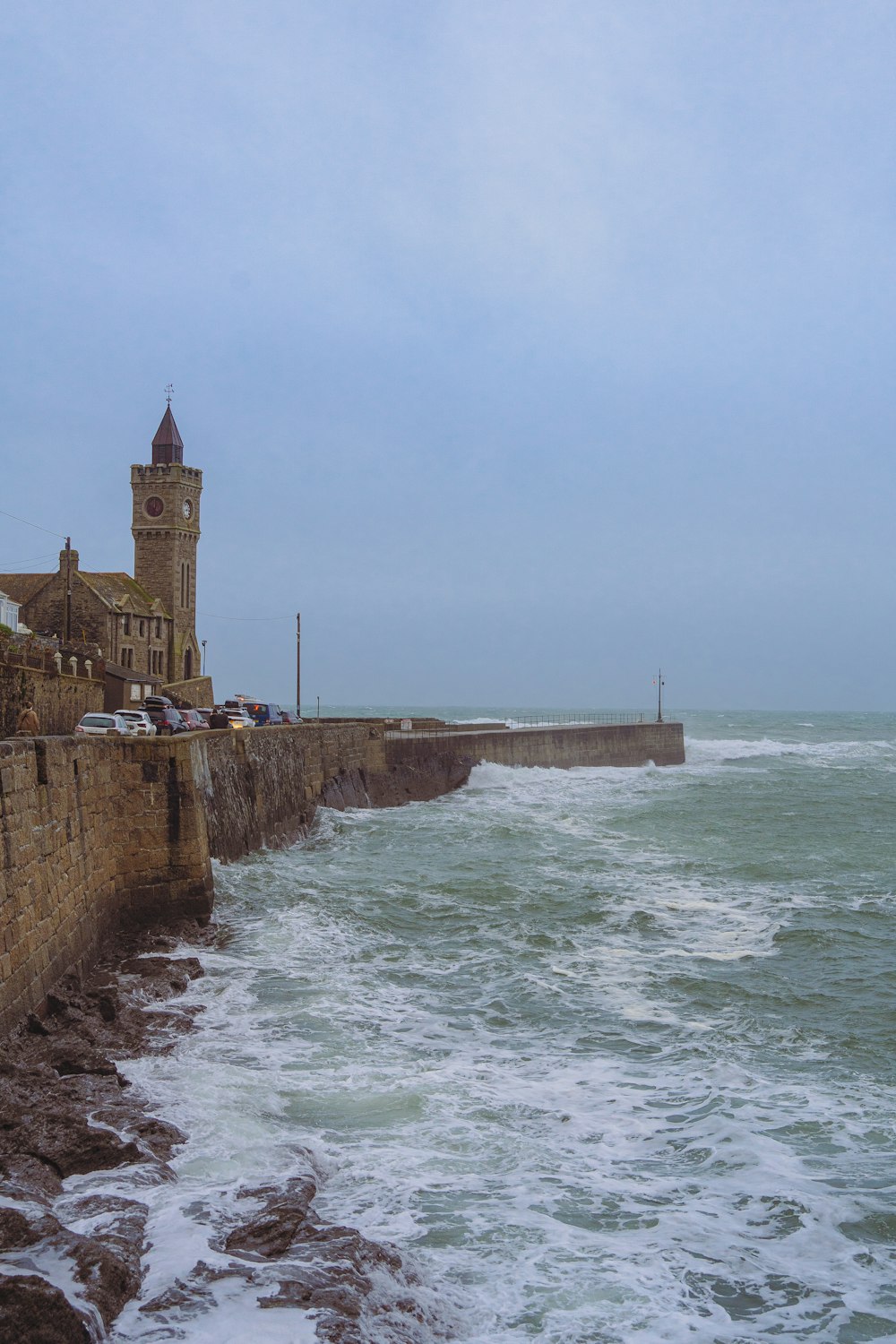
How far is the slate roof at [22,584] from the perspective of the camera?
57.2m

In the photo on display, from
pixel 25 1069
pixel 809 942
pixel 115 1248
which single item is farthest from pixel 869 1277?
pixel 809 942

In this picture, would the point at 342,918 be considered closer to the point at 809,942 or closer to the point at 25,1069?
the point at 809,942

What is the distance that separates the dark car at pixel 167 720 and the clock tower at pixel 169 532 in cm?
3132

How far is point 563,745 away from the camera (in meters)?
49.0

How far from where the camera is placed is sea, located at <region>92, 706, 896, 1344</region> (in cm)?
693

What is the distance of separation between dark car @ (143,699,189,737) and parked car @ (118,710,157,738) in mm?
216

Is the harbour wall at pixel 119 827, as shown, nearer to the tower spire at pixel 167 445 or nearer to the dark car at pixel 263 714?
the dark car at pixel 263 714

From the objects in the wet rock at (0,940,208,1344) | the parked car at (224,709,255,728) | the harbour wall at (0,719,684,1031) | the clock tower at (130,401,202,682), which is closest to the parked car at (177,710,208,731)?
the parked car at (224,709,255,728)

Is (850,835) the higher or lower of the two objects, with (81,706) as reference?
lower

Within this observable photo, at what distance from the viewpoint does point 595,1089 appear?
1045cm

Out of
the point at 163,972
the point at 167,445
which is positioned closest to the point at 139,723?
the point at 163,972

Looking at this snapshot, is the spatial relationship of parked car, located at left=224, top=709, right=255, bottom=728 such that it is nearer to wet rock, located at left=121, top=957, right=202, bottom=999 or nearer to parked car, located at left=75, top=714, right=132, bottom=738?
parked car, located at left=75, top=714, right=132, bottom=738

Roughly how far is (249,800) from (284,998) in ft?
37.1

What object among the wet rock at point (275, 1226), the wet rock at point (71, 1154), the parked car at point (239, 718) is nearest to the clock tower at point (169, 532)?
the parked car at point (239, 718)
